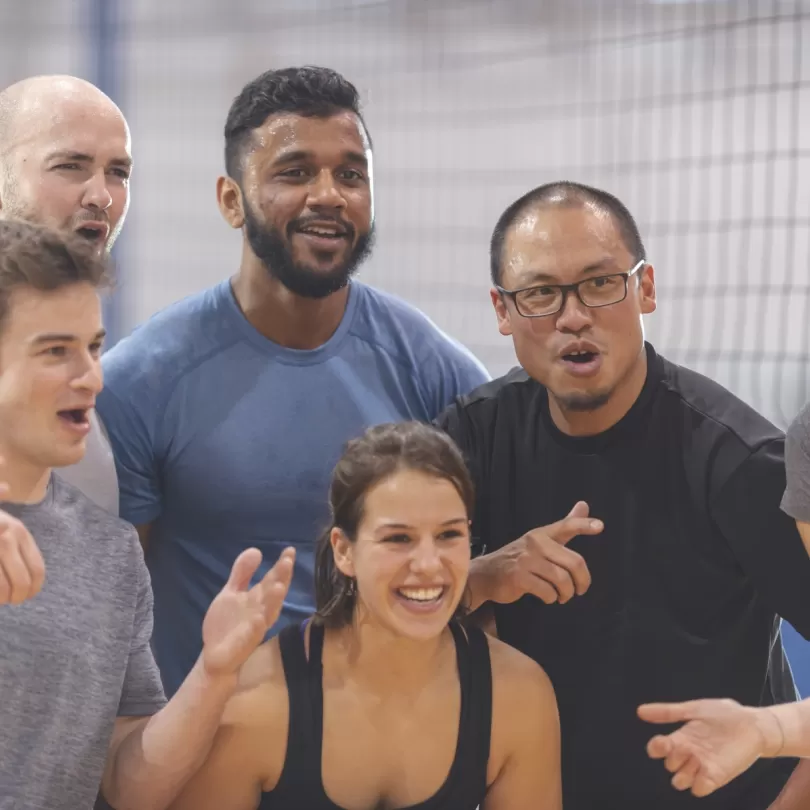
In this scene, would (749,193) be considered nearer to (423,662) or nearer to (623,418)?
(623,418)

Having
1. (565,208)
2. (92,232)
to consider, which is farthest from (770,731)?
(92,232)

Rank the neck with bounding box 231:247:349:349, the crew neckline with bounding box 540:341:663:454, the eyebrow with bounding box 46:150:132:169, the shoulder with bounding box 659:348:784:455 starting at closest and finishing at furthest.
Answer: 1. the shoulder with bounding box 659:348:784:455
2. the crew neckline with bounding box 540:341:663:454
3. the eyebrow with bounding box 46:150:132:169
4. the neck with bounding box 231:247:349:349

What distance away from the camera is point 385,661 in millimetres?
1949

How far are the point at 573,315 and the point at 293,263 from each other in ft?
1.82

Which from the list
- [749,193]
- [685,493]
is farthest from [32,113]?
[749,193]

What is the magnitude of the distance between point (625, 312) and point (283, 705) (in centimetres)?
83

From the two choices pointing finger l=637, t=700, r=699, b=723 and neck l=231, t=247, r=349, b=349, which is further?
neck l=231, t=247, r=349, b=349

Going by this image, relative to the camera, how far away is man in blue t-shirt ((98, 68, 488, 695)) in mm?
2309

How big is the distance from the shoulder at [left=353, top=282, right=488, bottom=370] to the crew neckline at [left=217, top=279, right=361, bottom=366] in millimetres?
39

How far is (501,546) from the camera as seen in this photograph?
2.19 m

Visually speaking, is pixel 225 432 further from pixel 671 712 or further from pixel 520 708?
pixel 671 712

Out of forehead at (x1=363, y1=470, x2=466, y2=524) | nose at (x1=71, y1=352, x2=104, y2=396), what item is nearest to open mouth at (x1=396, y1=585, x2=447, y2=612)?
forehead at (x1=363, y1=470, x2=466, y2=524)

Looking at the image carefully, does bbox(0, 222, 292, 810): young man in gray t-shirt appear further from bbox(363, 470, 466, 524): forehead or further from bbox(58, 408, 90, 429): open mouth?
bbox(363, 470, 466, 524): forehead

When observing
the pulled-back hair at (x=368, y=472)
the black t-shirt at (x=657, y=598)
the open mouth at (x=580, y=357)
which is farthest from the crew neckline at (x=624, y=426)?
the pulled-back hair at (x=368, y=472)
